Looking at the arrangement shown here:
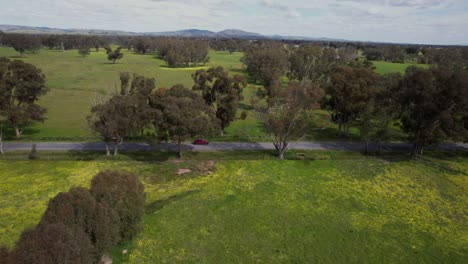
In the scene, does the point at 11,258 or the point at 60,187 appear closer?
the point at 11,258

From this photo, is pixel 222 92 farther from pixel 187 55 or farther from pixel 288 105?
pixel 187 55

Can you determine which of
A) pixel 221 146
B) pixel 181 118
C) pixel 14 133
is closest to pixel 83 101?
pixel 14 133

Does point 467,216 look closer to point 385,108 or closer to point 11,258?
point 385,108

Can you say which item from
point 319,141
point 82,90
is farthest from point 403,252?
point 82,90

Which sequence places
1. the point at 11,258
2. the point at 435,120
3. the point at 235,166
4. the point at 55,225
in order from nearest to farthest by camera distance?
the point at 11,258 → the point at 55,225 → the point at 235,166 → the point at 435,120

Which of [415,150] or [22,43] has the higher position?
[22,43]

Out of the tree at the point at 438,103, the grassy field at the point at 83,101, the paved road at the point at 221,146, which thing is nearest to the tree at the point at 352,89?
the paved road at the point at 221,146

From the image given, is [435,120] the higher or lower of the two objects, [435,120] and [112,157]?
the higher
